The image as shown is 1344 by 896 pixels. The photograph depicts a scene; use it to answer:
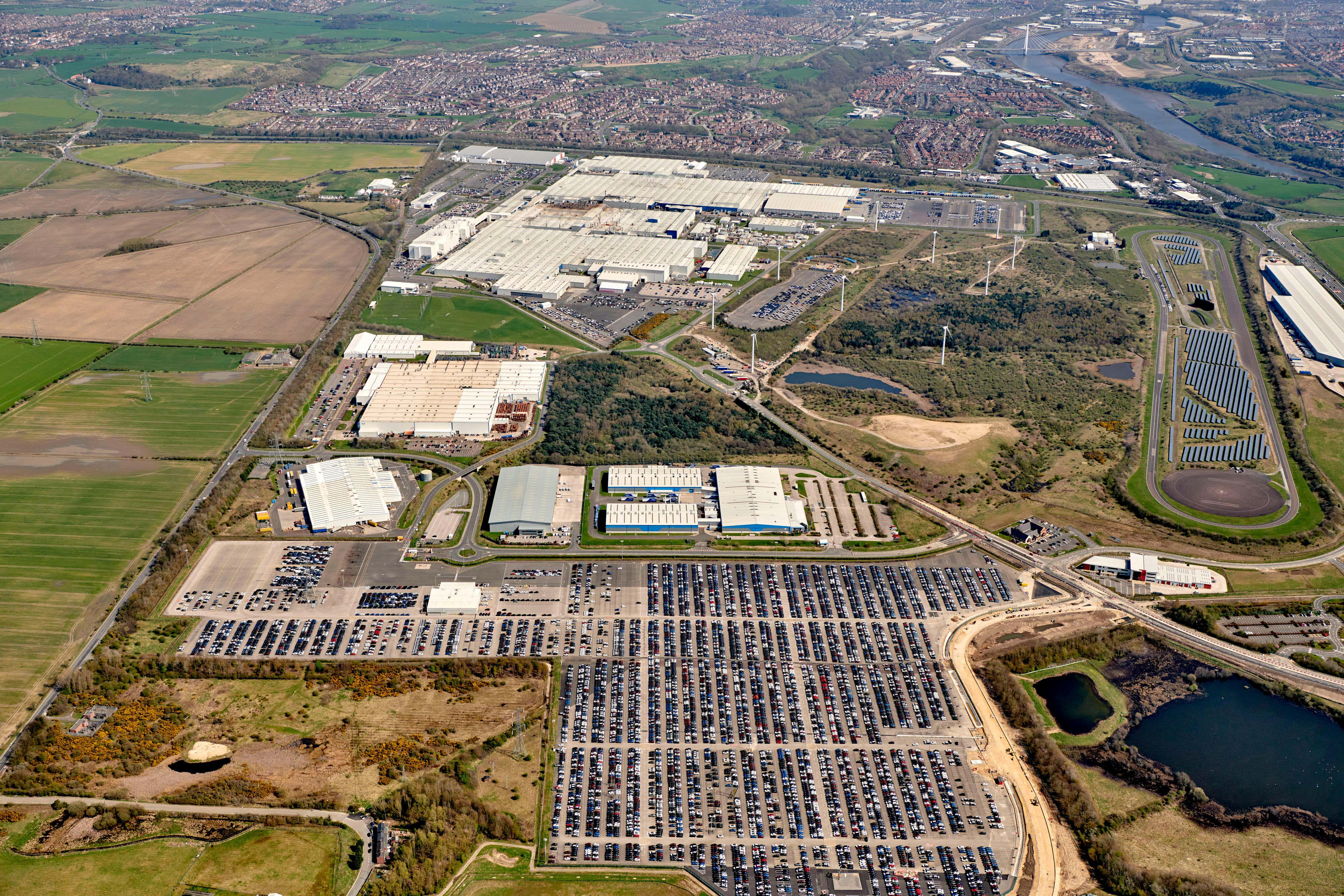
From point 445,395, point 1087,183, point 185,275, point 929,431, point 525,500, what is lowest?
point 525,500

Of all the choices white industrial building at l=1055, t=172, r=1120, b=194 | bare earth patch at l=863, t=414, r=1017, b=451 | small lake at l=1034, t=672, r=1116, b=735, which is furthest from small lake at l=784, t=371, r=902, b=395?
white industrial building at l=1055, t=172, r=1120, b=194

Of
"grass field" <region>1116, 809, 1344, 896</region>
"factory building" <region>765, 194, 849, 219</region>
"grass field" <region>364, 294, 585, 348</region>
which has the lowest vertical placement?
"grass field" <region>1116, 809, 1344, 896</region>

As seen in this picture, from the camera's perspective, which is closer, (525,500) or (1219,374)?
(525,500)

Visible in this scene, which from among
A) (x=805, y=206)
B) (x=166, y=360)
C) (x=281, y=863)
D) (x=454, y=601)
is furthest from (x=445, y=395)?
(x=805, y=206)

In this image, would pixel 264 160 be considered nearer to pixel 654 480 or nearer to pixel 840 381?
pixel 840 381

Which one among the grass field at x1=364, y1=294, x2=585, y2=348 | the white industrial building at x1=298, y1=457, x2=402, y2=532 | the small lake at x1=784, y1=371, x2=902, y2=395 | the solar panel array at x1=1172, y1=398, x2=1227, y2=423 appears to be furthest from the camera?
the grass field at x1=364, y1=294, x2=585, y2=348

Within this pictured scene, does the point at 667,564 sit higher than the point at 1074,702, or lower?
higher

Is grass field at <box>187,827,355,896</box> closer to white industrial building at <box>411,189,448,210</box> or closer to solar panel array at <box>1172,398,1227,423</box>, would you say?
solar panel array at <box>1172,398,1227,423</box>
